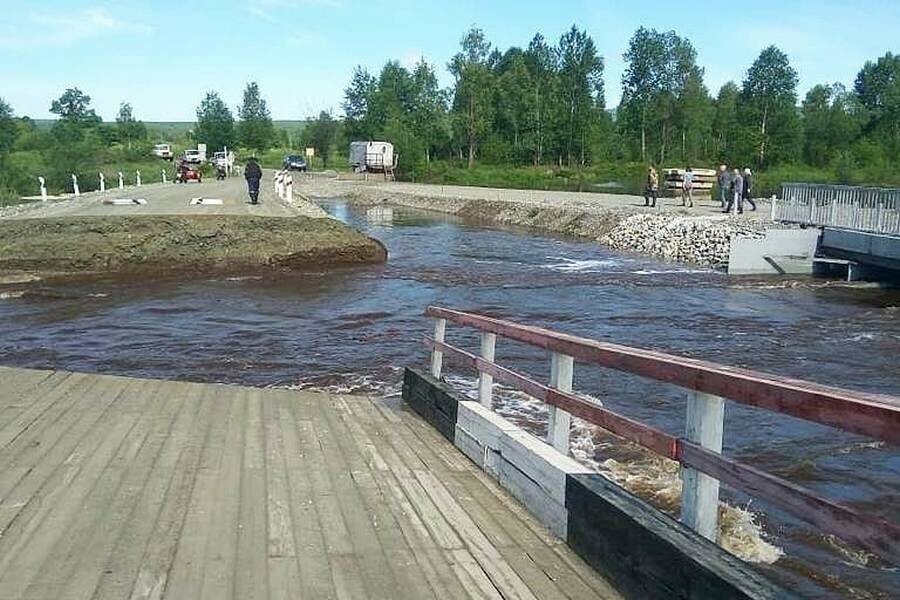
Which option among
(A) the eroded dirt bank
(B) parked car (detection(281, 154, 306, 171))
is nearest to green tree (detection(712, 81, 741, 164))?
(B) parked car (detection(281, 154, 306, 171))

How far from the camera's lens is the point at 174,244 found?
887 inches

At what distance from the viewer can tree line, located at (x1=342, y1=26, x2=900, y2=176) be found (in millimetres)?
76625

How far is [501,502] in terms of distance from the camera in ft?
16.5

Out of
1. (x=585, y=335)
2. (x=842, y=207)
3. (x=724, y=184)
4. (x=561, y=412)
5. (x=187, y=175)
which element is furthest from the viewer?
(x=187, y=175)

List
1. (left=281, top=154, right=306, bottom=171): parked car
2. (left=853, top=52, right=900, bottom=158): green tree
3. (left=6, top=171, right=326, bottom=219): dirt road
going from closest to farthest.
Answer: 1. (left=6, top=171, right=326, bottom=219): dirt road
2. (left=853, top=52, right=900, bottom=158): green tree
3. (left=281, top=154, right=306, bottom=171): parked car

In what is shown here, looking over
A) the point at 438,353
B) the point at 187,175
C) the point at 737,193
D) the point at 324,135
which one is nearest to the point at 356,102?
the point at 324,135

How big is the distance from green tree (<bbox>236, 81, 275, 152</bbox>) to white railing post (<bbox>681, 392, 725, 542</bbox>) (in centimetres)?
10362

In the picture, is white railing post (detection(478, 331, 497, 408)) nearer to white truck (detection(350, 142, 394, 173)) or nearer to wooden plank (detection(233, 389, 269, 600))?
wooden plank (detection(233, 389, 269, 600))

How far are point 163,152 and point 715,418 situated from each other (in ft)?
341

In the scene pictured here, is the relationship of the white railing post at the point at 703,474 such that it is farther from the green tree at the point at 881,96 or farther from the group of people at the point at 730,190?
the green tree at the point at 881,96

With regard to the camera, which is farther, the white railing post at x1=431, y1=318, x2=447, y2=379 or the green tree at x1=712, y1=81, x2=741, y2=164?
the green tree at x1=712, y1=81, x2=741, y2=164

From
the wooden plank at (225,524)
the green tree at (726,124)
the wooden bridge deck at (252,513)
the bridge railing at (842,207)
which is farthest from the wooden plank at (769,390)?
the green tree at (726,124)

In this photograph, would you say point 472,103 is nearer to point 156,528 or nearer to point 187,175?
point 187,175

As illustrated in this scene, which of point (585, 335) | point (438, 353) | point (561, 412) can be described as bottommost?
point (585, 335)
